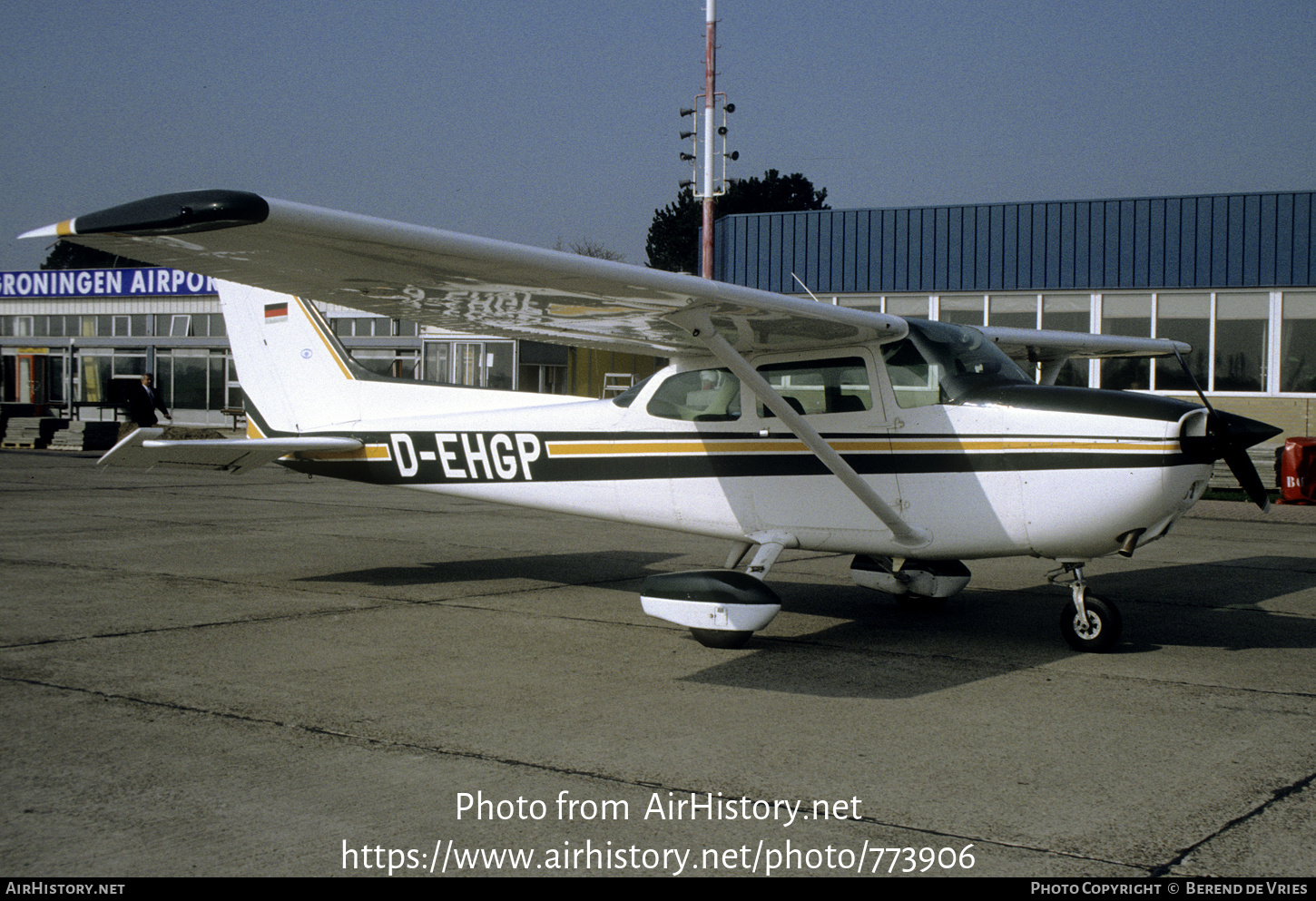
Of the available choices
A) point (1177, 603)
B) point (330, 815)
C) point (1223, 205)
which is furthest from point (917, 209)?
point (330, 815)

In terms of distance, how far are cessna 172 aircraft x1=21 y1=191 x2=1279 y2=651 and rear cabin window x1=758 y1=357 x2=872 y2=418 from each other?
0.01 m

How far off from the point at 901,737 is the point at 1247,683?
2.29 meters

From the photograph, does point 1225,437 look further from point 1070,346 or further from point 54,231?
point 54,231

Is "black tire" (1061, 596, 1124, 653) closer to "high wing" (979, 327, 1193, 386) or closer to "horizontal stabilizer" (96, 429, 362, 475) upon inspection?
"high wing" (979, 327, 1193, 386)

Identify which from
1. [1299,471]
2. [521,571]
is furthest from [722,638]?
[1299,471]

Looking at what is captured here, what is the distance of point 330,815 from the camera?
344 centimetres

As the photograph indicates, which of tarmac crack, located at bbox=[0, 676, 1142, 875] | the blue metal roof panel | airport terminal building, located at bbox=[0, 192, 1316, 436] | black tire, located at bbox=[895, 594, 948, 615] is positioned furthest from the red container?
tarmac crack, located at bbox=[0, 676, 1142, 875]

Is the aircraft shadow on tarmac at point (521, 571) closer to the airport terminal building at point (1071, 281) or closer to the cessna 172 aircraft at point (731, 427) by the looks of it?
the cessna 172 aircraft at point (731, 427)

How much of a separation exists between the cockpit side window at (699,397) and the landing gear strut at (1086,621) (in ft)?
7.63

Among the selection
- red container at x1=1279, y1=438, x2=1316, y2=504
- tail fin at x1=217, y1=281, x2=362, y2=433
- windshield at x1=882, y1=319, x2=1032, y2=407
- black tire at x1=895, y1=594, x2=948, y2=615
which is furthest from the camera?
red container at x1=1279, y1=438, x2=1316, y2=504

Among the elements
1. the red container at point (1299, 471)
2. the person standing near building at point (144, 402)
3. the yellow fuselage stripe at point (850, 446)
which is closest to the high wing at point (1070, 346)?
the yellow fuselage stripe at point (850, 446)

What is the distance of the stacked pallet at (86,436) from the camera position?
995 inches

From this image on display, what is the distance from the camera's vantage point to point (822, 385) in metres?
6.85

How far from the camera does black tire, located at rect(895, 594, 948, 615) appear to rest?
7536mm
